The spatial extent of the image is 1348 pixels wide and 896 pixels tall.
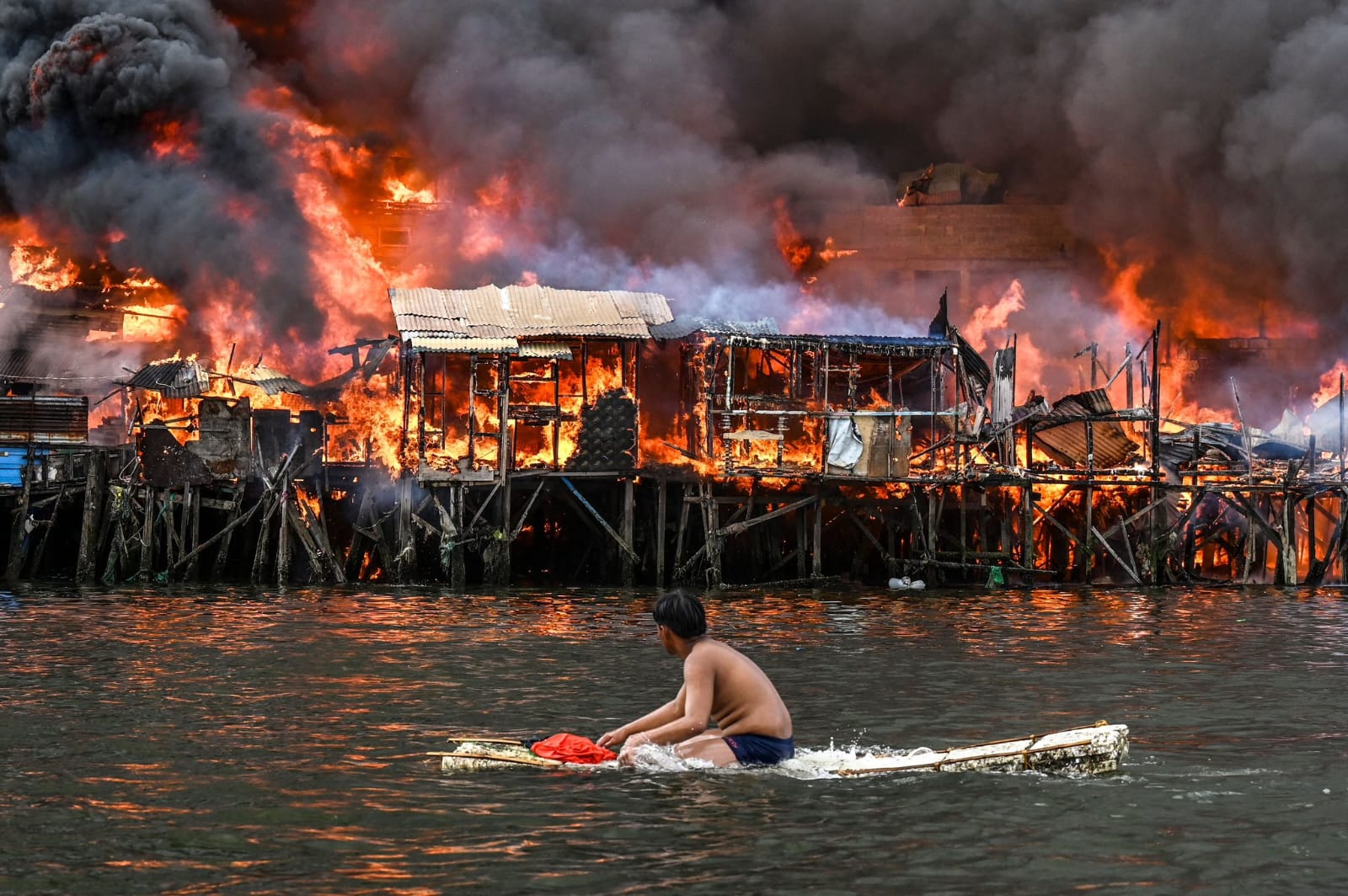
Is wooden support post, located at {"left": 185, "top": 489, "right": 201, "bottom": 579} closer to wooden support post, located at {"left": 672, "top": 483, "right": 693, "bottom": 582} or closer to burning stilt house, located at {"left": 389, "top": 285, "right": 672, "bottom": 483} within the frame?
burning stilt house, located at {"left": 389, "top": 285, "right": 672, "bottom": 483}

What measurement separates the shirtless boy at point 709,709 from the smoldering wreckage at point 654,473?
2367cm

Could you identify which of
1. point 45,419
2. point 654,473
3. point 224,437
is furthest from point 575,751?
point 45,419

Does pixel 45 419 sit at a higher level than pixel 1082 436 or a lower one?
higher

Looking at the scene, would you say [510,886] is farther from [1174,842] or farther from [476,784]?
[1174,842]

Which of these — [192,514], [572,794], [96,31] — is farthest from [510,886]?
[96,31]

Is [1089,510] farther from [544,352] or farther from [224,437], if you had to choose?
[224,437]

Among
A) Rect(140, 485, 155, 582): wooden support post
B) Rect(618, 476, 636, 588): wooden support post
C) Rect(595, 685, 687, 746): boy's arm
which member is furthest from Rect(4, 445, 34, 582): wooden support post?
Rect(595, 685, 687, 746): boy's arm

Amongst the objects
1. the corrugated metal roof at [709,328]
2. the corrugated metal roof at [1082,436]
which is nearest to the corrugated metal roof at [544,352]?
the corrugated metal roof at [709,328]

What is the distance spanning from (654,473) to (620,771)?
24.3 m

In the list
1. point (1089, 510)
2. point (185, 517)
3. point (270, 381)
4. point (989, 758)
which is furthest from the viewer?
point (270, 381)

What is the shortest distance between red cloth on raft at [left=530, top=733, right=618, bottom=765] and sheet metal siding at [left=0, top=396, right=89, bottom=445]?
123 ft

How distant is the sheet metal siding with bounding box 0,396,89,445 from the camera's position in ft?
153

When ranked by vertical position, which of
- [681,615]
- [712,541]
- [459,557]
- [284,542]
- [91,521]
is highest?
[91,521]

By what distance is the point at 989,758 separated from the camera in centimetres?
1272
